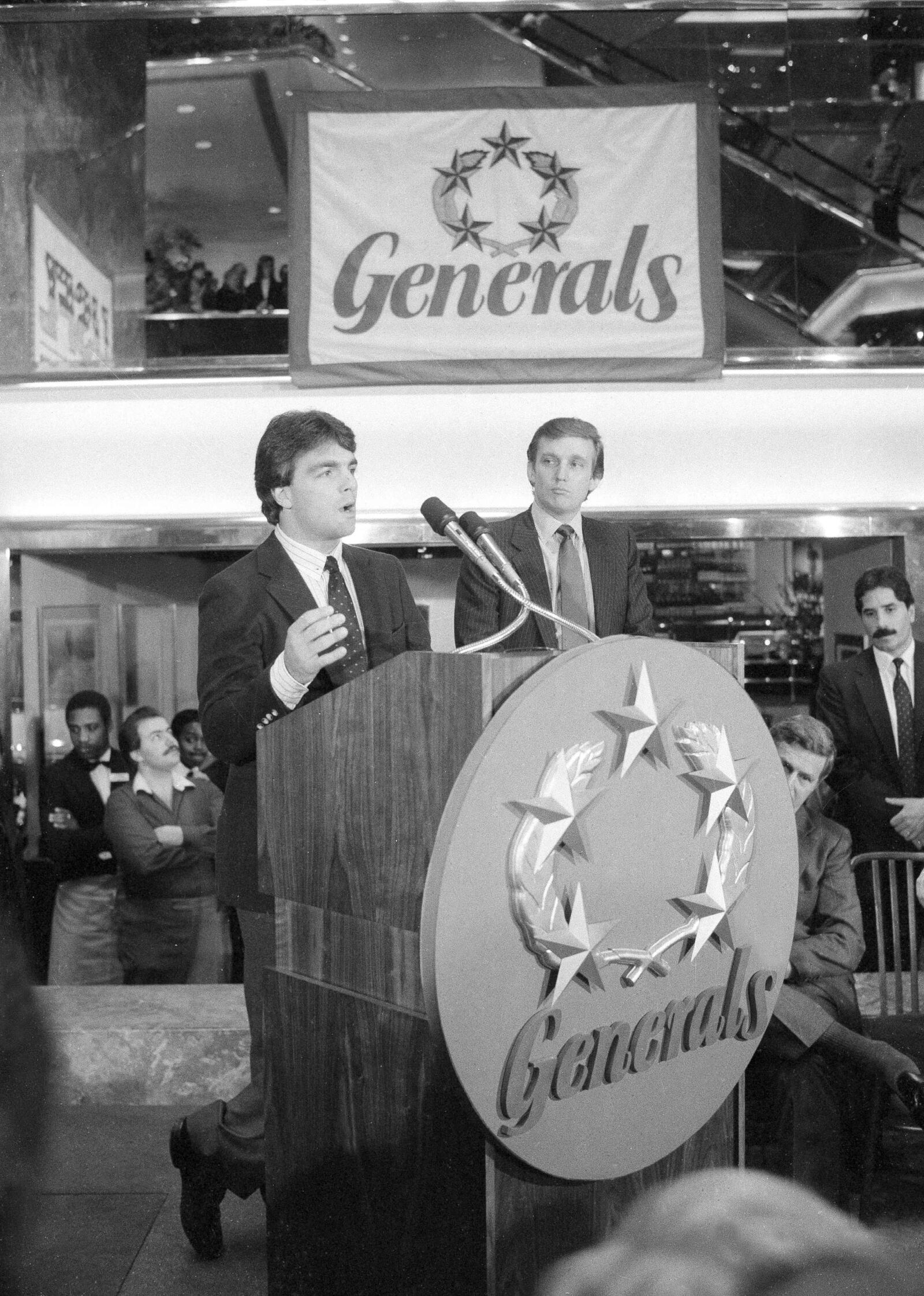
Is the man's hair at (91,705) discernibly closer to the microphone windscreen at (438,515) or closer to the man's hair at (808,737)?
the man's hair at (808,737)

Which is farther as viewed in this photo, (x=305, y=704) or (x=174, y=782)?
(x=174, y=782)

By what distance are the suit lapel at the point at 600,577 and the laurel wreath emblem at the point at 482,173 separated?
188 cm

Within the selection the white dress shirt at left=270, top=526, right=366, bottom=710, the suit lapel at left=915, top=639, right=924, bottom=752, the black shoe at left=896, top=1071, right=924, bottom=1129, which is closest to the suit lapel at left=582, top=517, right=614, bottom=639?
the white dress shirt at left=270, top=526, right=366, bottom=710

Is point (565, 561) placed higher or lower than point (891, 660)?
higher

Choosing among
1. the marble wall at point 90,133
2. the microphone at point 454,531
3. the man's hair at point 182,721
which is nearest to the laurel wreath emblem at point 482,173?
the marble wall at point 90,133

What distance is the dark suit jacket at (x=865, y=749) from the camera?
461 cm

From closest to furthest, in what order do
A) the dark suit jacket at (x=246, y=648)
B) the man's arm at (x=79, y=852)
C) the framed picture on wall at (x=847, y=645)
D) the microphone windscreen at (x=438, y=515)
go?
the microphone windscreen at (x=438, y=515), the dark suit jacket at (x=246, y=648), the man's arm at (x=79, y=852), the framed picture on wall at (x=847, y=645)

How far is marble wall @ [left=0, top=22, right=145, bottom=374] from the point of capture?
5172mm

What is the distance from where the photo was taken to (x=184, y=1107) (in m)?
3.71

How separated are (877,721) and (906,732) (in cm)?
11

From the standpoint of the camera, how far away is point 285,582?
236 cm

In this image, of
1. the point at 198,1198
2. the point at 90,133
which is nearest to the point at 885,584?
the point at 198,1198

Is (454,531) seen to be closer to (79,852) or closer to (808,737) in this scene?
(808,737)

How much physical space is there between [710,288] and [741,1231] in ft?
11.9
